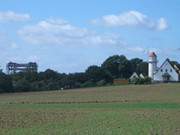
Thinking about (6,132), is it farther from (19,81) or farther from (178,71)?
(178,71)

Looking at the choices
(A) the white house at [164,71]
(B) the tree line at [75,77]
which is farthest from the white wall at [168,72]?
(B) the tree line at [75,77]

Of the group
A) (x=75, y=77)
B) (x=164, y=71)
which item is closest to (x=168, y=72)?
(x=164, y=71)

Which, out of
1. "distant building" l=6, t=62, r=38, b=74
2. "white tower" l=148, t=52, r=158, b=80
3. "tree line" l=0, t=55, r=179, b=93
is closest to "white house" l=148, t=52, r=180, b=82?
"white tower" l=148, t=52, r=158, b=80

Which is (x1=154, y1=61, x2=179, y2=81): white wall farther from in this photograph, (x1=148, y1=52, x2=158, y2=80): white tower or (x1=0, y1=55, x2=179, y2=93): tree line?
(x1=0, y1=55, x2=179, y2=93): tree line

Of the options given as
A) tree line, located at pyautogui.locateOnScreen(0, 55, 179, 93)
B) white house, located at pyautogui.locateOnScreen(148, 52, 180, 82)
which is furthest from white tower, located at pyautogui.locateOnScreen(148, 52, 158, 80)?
tree line, located at pyautogui.locateOnScreen(0, 55, 179, 93)

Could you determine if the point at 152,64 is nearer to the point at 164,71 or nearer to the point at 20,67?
the point at 164,71

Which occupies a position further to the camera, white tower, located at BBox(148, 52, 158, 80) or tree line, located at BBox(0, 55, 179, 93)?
white tower, located at BBox(148, 52, 158, 80)

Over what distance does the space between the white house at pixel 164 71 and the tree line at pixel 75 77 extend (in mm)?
11567

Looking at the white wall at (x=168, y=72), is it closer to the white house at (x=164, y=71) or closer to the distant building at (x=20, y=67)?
the white house at (x=164, y=71)

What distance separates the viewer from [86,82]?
133625 millimetres

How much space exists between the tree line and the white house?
11567 mm

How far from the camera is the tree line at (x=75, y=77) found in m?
112

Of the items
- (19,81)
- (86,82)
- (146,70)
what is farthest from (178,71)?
(19,81)

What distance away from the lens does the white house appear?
147250mm
